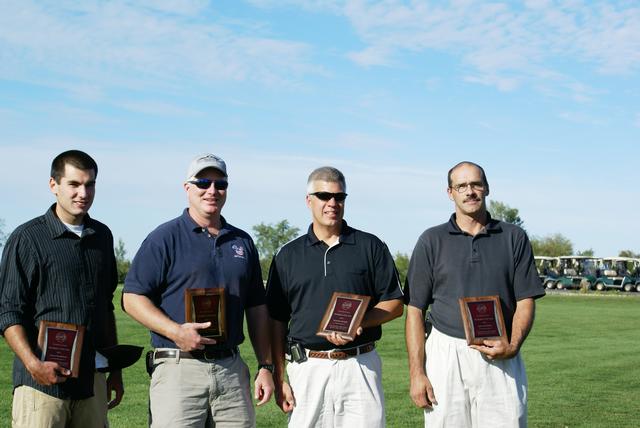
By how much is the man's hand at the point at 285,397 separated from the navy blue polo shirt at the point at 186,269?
56cm

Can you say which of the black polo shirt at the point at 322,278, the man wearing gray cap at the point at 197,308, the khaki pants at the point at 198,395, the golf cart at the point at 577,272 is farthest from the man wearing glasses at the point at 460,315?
the golf cart at the point at 577,272

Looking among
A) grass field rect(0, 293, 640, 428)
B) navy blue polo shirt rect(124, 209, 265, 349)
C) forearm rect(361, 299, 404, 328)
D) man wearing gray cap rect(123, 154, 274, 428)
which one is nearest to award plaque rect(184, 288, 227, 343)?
man wearing gray cap rect(123, 154, 274, 428)

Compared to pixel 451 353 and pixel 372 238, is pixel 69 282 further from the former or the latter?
pixel 451 353

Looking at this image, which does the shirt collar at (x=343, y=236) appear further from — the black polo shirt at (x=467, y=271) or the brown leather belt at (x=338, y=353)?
the brown leather belt at (x=338, y=353)

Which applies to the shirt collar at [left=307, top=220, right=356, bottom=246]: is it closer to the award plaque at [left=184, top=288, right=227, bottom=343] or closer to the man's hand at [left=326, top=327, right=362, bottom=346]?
the man's hand at [left=326, top=327, right=362, bottom=346]

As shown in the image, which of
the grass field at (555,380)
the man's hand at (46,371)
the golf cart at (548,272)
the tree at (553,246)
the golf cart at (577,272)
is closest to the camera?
the man's hand at (46,371)

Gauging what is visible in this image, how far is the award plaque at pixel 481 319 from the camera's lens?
5684 millimetres

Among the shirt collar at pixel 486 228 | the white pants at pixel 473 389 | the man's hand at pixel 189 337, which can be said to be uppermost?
the shirt collar at pixel 486 228

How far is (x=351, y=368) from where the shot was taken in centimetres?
578

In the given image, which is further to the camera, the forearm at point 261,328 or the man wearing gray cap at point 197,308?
the forearm at point 261,328

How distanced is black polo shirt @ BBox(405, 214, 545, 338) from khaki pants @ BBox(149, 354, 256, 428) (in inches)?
57.1

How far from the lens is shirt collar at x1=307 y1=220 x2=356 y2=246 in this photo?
596 cm

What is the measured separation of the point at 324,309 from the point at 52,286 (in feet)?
6.09

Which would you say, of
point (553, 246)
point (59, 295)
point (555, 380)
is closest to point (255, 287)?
point (59, 295)
